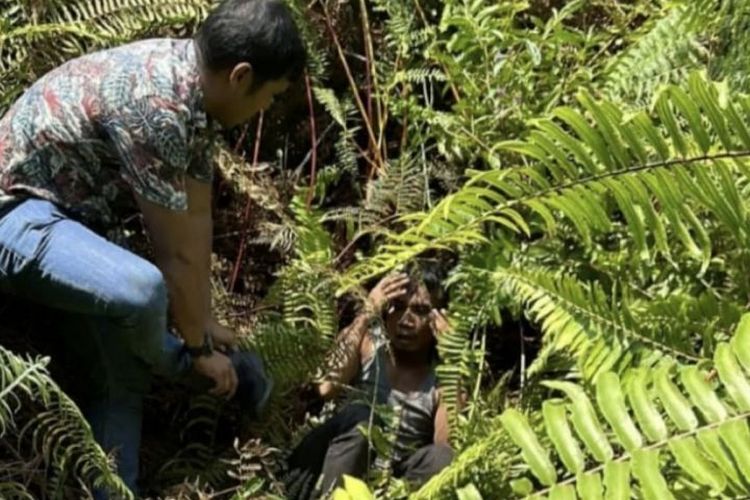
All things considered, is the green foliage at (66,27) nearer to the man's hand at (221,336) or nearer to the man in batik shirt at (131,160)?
the man in batik shirt at (131,160)

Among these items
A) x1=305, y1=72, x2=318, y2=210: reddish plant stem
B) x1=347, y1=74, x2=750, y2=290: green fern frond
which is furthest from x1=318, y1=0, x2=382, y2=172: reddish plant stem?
x1=347, y1=74, x2=750, y2=290: green fern frond

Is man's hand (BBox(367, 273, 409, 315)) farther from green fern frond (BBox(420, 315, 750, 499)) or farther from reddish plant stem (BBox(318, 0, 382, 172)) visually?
green fern frond (BBox(420, 315, 750, 499))

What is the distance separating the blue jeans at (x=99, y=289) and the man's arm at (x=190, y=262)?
0.05m

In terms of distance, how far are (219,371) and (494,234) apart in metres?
0.70

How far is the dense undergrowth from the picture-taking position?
2.21 meters

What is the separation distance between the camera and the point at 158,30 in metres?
3.48

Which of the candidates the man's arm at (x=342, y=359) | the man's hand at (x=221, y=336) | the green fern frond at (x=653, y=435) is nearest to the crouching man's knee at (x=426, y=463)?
the man's arm at (x=342, y=359)

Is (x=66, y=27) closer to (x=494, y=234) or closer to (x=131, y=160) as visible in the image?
(x=131, y=160)

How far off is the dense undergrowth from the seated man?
0.07 metres

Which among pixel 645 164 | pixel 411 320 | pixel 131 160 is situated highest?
pixel 645 164

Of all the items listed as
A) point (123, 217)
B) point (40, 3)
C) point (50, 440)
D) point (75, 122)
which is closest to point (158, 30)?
point (40, 3)

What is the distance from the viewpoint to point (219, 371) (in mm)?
2916

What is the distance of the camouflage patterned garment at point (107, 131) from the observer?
2.59 metres

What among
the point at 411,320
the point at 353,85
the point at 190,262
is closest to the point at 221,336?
the point at 190,262
